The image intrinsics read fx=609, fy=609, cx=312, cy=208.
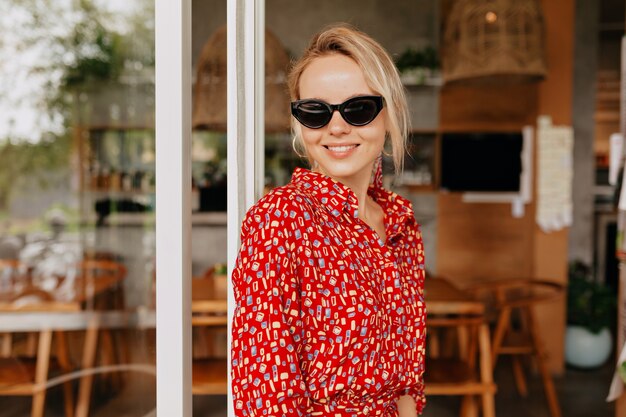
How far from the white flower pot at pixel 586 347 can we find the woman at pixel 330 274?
387 centimetres

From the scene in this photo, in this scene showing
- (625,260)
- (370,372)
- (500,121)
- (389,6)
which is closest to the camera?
(370,372)

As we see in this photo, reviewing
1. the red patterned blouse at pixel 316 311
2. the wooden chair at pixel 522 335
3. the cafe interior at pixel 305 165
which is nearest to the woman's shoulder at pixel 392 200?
the red patterned blouse at pixel 316 311

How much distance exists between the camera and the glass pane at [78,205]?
5.38ft

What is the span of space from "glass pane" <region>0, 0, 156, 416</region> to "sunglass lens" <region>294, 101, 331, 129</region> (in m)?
0.35

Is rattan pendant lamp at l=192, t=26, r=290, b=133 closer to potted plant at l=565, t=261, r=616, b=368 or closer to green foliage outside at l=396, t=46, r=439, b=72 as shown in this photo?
green foliage outside at l=396, t=46, r=439, b=72

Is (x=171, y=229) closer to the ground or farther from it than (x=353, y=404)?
farther from it

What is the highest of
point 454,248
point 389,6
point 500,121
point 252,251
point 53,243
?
point 389,6

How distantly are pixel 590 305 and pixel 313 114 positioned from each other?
14.1ft

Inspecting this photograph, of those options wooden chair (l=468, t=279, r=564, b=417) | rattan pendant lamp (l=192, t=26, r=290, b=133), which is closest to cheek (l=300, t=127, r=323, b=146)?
rattan pendant lamp (l=192, t=26, r=290, b=133)

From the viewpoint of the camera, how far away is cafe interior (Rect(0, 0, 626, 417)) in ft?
6.24

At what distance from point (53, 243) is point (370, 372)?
1.80 meters

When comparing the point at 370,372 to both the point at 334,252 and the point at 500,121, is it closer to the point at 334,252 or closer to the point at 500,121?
the point at 334,252

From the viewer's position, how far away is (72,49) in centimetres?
307

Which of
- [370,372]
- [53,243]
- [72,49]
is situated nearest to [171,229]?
[370,372]
